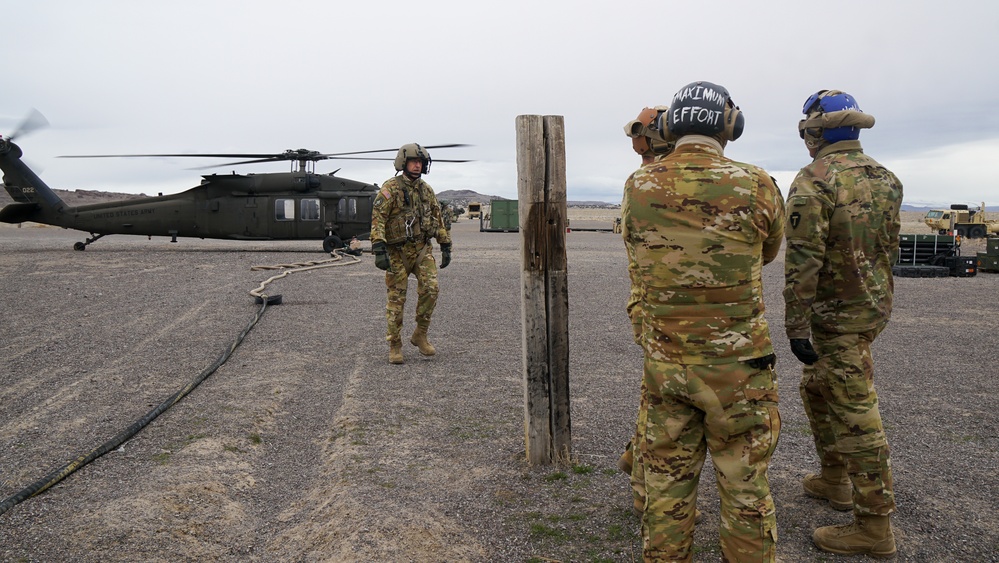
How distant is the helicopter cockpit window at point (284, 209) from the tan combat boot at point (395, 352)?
592 inches

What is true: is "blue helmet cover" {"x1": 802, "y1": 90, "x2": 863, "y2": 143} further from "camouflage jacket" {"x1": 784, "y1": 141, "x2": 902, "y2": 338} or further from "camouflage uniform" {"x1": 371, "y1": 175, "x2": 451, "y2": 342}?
"camouflage uniform" {"x1": 371, "y1": 175, "x2": 451, "y2": 342}

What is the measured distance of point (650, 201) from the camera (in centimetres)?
274

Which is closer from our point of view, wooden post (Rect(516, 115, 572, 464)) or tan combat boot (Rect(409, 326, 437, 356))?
wooden post (Rect(516, 115, 572, 464))

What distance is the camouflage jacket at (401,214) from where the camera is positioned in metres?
7.15

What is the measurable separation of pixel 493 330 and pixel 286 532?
5.57m

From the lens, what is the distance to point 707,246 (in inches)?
105

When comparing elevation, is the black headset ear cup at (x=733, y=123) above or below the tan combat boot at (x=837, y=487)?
above

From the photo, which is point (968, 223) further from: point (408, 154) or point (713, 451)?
point (713, 451)

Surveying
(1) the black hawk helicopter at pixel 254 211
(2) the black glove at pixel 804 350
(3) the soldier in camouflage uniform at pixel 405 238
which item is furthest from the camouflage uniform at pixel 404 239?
(1) the black hawk helicopter at pixel 254 211

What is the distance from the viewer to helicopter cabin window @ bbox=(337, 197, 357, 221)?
2110 cm

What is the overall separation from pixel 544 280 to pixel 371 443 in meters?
1.70

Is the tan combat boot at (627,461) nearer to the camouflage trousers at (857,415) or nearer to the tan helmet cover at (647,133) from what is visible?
the camouflage trousers at (857,415)

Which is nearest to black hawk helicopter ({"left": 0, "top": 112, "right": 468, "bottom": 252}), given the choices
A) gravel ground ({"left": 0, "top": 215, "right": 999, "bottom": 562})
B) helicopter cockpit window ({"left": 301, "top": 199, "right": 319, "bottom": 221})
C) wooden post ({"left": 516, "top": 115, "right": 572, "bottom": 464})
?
helicopter cockpit window ({"left": 301, "top": 199, "right": 319, "bottom": 221})

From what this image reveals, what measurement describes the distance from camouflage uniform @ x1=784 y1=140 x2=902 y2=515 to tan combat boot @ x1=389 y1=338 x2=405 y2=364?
4433 millimetres
